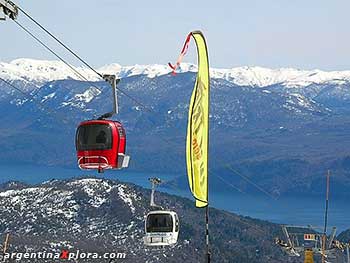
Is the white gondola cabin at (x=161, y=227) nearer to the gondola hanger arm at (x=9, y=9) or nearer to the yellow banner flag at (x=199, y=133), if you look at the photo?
the yellow banner flag at (x=199, y=133)

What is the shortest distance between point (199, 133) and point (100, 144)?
15.0ft

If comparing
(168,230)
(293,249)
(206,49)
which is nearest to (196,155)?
(206,49)

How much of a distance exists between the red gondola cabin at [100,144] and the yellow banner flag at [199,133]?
4.06 metres

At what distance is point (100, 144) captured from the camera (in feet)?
71.4

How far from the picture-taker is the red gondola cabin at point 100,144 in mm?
21641

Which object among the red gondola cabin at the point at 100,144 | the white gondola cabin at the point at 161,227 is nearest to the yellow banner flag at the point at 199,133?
the red gondola cabin at the point at 100,144

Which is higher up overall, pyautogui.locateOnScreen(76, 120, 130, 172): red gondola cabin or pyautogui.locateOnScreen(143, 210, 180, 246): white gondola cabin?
pyautogui.locateOnScreen(76, 120, 130, 172): red gondola cabin

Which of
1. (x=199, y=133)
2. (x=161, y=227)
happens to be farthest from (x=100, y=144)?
(x=161, y=227)

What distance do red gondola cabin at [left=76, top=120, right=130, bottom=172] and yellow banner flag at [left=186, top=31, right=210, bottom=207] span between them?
4.06 m

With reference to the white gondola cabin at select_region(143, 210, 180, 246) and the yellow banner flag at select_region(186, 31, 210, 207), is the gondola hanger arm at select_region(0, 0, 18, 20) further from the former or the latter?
the white gondola cabin at select_region(143, 210, 180, 246)

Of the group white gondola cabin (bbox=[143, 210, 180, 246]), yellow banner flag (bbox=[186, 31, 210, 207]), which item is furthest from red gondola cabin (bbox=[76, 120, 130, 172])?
white gondola cabin (bbox=[143, 210, 180, 246])

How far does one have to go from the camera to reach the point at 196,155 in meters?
18.3

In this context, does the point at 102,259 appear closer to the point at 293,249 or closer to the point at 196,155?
the point at 293,249

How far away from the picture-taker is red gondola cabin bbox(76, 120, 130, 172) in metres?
21.6
